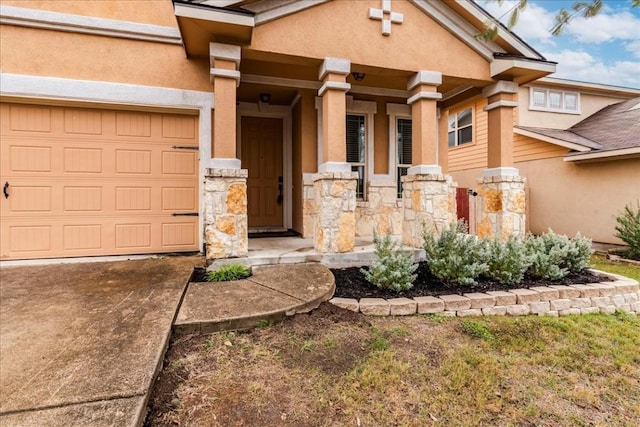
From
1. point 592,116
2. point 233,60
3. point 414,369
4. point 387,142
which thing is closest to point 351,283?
point 414,369

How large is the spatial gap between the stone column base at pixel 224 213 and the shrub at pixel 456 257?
234 cm

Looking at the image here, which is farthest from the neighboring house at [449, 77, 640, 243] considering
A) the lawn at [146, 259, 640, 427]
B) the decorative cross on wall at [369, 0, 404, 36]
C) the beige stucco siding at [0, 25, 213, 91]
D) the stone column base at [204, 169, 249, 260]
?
the beige stucco siding at [0, 25, 213, 91]

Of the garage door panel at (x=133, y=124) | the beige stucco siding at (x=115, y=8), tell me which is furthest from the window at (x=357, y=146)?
the garage door panel at (x=133, y=124)

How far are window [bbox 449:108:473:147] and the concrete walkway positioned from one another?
10.1m

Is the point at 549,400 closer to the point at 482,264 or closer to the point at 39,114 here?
the point at 482,264

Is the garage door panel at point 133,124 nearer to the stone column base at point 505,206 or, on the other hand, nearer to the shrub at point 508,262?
the shrub at point 508,262

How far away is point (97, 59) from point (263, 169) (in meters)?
3.15

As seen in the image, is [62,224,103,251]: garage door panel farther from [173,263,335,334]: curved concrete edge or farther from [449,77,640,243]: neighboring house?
[449,77,640,243]: neighboring house

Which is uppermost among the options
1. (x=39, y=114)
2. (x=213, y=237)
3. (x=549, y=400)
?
(x=39, y=114)

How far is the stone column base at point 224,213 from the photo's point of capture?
12.9 ft

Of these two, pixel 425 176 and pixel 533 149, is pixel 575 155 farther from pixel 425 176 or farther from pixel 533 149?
pixel 425 176

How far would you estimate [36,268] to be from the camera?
404 centimetres

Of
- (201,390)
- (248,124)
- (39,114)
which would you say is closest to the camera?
(201,390)

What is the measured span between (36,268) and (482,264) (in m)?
5.44
